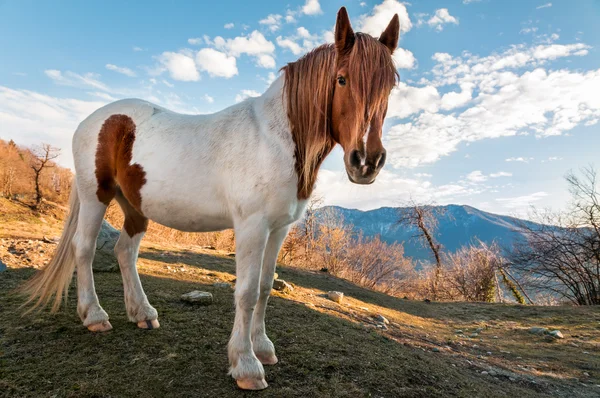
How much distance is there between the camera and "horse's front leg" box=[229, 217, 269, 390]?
7.03ft

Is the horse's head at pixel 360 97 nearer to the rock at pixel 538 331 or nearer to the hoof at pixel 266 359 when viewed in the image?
the hoof at pixel 266 359

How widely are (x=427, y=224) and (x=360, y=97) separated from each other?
26.6 meters

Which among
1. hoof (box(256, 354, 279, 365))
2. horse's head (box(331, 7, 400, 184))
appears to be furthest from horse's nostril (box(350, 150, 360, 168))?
hoof (box(256, 354, 279, 365))

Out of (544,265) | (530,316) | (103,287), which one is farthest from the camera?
(544,265)

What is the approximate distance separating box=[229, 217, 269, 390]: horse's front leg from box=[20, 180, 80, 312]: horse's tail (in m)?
2.22

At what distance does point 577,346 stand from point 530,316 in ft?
13.6

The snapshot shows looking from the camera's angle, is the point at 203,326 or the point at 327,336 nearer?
the point at 203,326

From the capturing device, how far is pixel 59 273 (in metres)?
3.27

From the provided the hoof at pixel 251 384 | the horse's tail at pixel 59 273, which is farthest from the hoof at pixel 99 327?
the hoof at pixel 251 384

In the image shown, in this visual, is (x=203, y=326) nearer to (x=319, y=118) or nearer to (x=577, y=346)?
(x=319, y=118)

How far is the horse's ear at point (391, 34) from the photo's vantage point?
2279 mm

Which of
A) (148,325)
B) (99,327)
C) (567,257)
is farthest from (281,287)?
(567,257)

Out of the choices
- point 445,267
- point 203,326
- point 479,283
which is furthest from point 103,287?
point 445,267

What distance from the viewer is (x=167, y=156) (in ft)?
8.45
